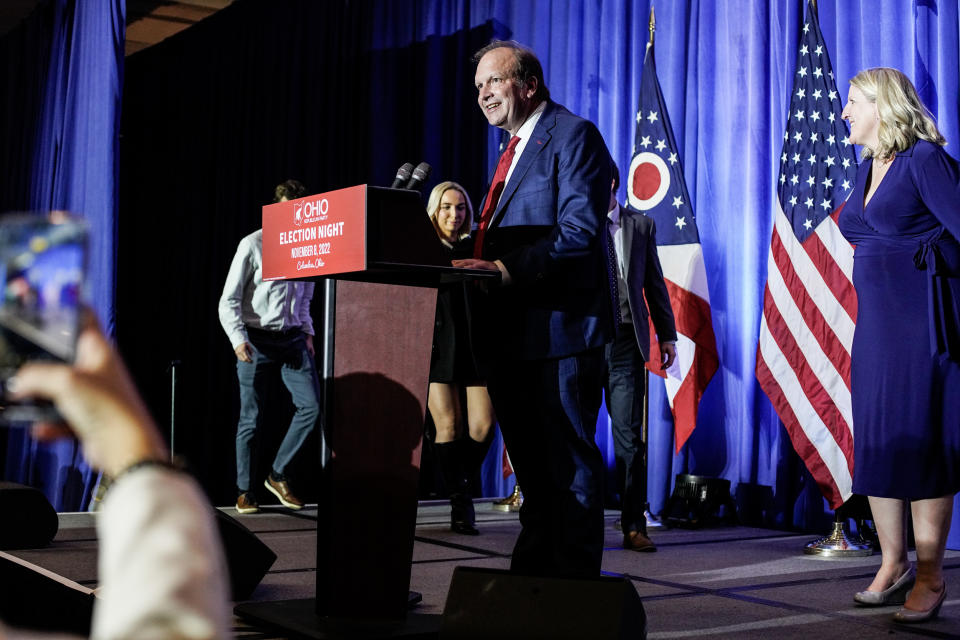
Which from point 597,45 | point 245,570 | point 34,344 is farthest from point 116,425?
point 597,45

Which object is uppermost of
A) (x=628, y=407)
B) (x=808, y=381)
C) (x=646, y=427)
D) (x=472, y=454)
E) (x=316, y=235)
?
(x=316, y=235)

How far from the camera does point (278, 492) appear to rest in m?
4.84

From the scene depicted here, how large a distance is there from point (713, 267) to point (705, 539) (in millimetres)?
Result: 1431

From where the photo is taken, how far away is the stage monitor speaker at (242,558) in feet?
8.26

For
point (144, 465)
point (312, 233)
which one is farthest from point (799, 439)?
point (144, 465)

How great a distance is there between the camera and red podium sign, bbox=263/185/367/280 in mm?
1810

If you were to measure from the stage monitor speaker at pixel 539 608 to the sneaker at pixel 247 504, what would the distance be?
2.97m

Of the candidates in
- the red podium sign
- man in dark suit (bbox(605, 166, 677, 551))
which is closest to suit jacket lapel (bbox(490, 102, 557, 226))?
the red podium sign

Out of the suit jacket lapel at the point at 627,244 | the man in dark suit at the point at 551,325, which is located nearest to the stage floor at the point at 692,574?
the man in dark suit at the point at 551,325

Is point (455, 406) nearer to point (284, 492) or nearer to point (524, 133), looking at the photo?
point (284, 492)

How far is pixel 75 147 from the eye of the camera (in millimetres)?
5672

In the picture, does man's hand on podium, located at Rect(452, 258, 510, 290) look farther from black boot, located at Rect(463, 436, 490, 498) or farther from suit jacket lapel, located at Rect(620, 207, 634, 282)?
black boot, located at Rect(463, 436, 490, 498)

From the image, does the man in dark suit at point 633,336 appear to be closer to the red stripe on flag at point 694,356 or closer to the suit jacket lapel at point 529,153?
the red stripe on flag at point 694,356

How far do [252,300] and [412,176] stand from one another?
2691 mm
